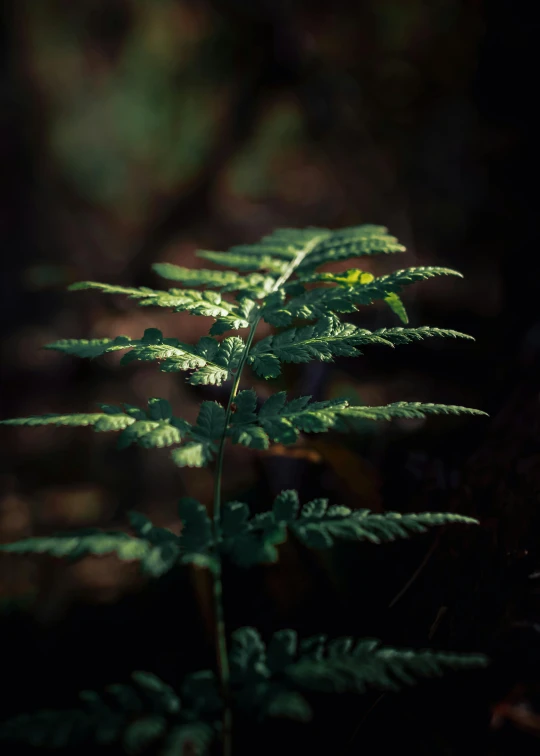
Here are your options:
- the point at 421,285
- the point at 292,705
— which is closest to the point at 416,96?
the point at 421,285

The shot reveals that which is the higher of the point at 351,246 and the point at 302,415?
the point at 351,246

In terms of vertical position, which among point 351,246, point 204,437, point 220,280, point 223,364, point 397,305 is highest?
point 351,246

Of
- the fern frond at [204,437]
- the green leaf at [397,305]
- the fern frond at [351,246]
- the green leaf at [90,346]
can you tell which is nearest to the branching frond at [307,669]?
the fern frond at [204,437]

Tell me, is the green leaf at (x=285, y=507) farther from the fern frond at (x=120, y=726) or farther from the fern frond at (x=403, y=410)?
the fern frond at (x=120, y=726)

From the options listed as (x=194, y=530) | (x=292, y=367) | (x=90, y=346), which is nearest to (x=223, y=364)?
(x=90, y=346)

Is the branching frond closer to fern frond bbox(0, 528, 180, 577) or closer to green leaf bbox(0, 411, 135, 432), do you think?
fern frond bbox(0, 528, 180, 577)

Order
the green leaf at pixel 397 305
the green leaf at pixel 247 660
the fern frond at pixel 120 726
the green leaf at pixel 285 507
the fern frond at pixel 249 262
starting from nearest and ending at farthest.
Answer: the fern frond at pixel 120 726
the green leaf at pixel 247 660
the green leaf at pixel 285 507
the green leaf at pixel 397 305
the fern frond at pixel 249 262

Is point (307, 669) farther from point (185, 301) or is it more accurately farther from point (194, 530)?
point (185, 301)
